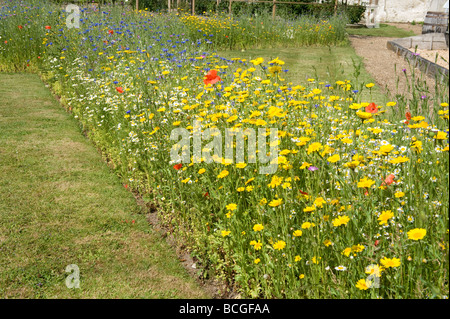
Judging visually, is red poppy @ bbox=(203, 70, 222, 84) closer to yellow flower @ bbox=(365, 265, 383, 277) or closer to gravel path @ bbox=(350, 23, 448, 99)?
yellow flower @ bbox=(365, 265, 383, 277)

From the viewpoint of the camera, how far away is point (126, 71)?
5.77 meters

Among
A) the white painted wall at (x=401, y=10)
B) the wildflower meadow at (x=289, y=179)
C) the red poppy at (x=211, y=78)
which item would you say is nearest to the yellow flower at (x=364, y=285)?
the wildflower meadow at (x=289, y=179)

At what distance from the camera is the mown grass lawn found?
2.83 m

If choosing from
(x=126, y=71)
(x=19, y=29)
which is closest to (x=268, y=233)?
(x=126, y=71)

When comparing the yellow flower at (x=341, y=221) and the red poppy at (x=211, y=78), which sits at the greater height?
the red poppy at (x=211, y=78)

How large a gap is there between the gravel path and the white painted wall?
9891 mm

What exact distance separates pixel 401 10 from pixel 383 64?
1592cm

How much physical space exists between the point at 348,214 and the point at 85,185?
2875 mm

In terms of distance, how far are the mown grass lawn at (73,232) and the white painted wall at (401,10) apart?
22035 millimetres

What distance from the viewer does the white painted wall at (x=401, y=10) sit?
2300cm

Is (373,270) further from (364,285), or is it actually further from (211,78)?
(211,78)

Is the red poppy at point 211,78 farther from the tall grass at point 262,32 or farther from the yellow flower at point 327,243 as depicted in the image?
the tall grass at point 262,32

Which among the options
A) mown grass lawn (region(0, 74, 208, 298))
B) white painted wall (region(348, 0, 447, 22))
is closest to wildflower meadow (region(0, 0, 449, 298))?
mown grass lawn (region(0, 74, 208, 298))

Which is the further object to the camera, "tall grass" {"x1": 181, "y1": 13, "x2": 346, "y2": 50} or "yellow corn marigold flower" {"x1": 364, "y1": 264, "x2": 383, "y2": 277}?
"tall grass" {"x1": 181, "y1": 13, "x2": 346, "y2": 50}
